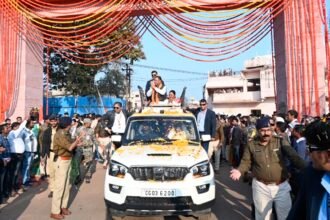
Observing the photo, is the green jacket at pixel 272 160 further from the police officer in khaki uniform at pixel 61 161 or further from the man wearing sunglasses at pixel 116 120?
the man wearing sunglasses at pixel 116 120

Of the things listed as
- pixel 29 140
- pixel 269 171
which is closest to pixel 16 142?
pixel 29 140

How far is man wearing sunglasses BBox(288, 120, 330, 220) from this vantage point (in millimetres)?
2076

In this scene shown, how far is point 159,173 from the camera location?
18.1 ft

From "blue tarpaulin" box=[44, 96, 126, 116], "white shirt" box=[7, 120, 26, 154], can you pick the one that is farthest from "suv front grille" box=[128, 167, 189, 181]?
"blue tarpaulin" box=[44, 96, 126, 116]

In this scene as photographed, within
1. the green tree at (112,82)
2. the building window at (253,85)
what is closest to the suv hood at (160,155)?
the green tree at (112,82)

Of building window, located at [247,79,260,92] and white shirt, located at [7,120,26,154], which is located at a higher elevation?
building window, located at [247,79,260,92]

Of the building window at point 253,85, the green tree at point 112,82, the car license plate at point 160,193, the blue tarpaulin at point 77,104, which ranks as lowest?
the car license plate at point 160,193

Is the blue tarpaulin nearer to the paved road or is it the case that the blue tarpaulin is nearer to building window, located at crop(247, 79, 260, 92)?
the paved road

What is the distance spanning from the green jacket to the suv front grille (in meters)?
1.17

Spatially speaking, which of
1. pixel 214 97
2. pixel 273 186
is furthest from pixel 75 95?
pixel 214 97

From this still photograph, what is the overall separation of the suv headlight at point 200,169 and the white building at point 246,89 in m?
40.7

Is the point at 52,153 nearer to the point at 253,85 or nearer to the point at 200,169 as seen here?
the point at 200,169

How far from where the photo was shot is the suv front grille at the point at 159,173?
18.1 feet

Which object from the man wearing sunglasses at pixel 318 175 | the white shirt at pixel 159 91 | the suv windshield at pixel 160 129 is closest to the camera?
the man wearing sunglasses at pixel 318 175
